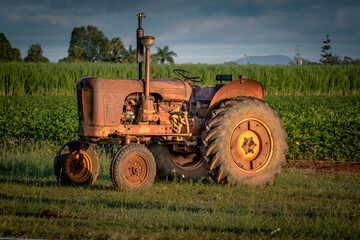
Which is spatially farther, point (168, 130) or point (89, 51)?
point (89, 51)

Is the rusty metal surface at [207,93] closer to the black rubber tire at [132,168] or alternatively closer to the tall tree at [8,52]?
the black rubber tire at [132,168]

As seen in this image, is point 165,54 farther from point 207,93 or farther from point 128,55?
point 207,93

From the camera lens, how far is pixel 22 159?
964cm

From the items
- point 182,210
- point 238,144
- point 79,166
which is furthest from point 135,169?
point 238,144

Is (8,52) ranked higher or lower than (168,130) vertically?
higher

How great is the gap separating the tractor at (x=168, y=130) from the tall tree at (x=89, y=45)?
62.4m

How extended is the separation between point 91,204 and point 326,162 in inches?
259

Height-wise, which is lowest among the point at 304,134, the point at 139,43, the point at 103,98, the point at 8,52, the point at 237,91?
the point at 304,134

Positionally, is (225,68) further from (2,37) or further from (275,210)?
(2,37)

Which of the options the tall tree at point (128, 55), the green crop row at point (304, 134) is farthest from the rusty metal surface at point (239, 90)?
the tall tree at point (128, 55)

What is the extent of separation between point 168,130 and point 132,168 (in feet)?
3.14

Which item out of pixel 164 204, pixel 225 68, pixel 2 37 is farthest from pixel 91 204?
pixel 2 37

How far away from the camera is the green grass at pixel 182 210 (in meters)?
4.74

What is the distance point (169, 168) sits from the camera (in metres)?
8.05
